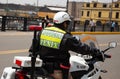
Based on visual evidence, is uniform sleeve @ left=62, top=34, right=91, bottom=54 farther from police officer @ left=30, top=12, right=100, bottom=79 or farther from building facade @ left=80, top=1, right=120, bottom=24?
building facade @ left=80, top=1, right=120, bottom=24

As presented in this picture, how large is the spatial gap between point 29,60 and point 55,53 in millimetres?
664

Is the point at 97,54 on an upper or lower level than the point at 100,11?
upper

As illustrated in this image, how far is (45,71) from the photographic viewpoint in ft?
18.6

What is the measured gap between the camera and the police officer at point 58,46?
19.2 ft

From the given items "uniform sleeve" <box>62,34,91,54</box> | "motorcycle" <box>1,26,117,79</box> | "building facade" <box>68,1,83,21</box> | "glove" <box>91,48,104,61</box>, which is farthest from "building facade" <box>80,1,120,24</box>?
"uniform sleeve" <box>62,34,91,54</box>

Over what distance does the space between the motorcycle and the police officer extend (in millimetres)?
121

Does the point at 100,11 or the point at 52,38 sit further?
the point at 100,11

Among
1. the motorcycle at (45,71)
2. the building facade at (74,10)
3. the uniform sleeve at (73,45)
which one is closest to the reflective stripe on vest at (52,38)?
the uniform sleeve at (73,45)

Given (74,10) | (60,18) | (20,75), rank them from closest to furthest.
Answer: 1. (20,75)
2. (60,18)
3. (74,10)

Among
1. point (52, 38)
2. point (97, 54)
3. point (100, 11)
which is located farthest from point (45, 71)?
point (100, 11)

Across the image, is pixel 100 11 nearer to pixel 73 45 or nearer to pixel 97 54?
pixel 97 54

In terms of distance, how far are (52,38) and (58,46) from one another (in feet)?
0.47

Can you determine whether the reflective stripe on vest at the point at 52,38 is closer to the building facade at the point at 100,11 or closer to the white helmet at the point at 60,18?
the white helmet at the point at 60,18

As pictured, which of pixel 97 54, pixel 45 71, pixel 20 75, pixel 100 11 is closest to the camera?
pixel 20 75
